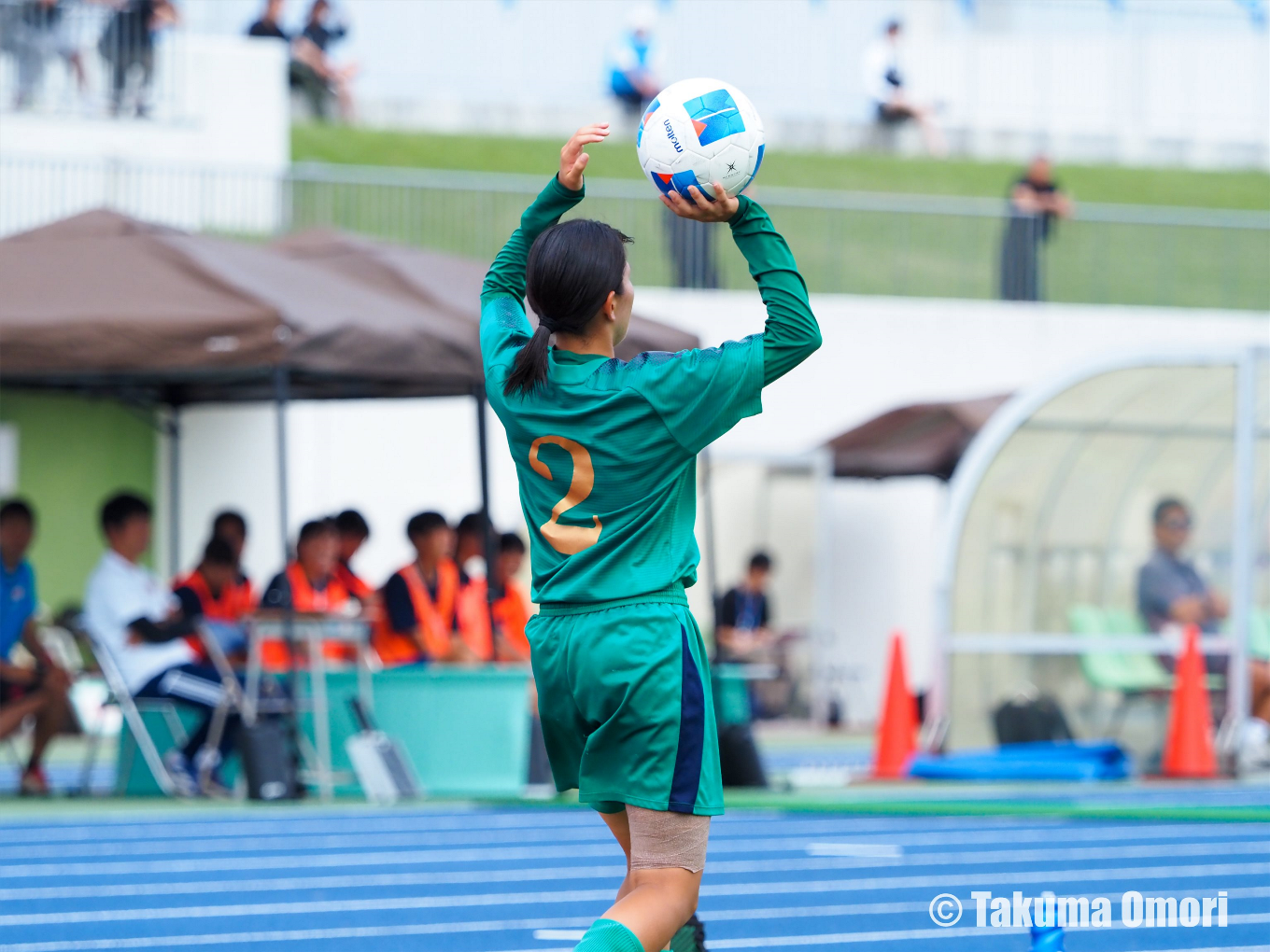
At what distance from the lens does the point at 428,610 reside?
37.9 feet

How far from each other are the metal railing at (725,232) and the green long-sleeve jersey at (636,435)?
1561cm

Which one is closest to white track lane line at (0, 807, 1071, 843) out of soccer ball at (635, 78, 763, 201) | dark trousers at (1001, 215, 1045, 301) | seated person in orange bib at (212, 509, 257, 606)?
seated person in orange bib at (212, 509, 257, 606)

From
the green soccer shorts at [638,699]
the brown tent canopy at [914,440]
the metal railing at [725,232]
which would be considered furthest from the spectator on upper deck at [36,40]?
the green soccer shorts at [638,699]

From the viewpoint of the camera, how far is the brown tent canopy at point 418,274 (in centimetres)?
1113

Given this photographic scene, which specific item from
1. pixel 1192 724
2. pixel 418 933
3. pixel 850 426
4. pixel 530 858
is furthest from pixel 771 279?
pixel 850 426

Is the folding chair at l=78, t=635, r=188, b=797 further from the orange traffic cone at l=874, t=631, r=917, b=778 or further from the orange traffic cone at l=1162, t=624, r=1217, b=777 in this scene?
the orange traffic cone at l=1162, t=624, r=1217, b=777

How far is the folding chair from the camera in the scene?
10672mm

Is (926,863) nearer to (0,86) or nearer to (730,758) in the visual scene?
(730,758)

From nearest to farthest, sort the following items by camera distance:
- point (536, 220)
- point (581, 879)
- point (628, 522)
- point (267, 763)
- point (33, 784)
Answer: point (628, 522)
point (536, 220)
point (581, 879)
point (267, 763)
point (33, 784)

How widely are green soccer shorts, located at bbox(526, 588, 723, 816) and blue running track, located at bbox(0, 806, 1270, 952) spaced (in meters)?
2.17

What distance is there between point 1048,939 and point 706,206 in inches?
65.1

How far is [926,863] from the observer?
8.09 meters

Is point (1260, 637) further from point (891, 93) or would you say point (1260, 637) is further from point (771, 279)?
point (891, 93)

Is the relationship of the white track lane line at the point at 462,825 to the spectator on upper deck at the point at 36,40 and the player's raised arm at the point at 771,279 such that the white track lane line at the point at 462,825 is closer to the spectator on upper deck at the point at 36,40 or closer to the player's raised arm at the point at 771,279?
the player's raised arm at the point at 771,279
